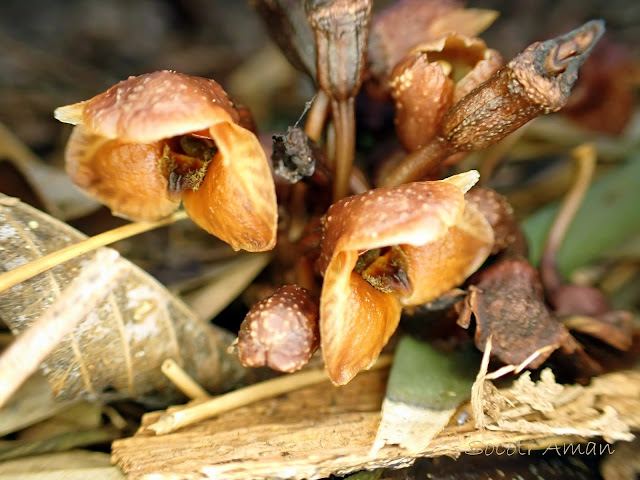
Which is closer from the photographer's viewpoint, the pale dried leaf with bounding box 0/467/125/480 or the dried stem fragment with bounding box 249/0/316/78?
the pale dried leaf with bounding box 0/467/125/480

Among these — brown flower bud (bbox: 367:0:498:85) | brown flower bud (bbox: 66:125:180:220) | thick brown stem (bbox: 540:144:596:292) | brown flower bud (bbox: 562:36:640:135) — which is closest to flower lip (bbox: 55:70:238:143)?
brown flower bud (bbox: 66:125:180:220)

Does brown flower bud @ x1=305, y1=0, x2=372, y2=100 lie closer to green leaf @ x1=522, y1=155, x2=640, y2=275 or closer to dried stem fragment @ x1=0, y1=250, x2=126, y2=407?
dried stem fragment @ x1=0, y1=250, x2=126, y2=407

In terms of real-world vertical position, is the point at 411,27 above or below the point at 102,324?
above

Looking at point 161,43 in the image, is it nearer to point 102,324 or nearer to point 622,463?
point 102,324

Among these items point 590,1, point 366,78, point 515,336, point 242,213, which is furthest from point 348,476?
point 590,1

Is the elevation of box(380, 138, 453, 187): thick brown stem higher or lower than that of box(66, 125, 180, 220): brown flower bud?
lower

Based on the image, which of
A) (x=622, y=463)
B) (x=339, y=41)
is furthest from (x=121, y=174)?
(x=622, y=463)
